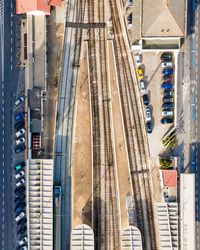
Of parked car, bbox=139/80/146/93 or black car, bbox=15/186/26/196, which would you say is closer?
black car, bbox=15/186/26/196

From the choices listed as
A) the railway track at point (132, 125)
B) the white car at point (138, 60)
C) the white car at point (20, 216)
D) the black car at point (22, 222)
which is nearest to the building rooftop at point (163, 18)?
the white car at point (138, 60)

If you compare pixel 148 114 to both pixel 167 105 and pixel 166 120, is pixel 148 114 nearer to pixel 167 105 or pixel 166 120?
pixel 166 120

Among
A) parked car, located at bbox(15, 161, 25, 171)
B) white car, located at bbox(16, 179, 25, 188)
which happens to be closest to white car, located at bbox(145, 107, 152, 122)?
parked car, located at bbox(15, 161, 25, 171)

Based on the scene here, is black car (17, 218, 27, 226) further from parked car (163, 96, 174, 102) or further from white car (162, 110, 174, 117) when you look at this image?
parked car (163, 96, 174, 102)

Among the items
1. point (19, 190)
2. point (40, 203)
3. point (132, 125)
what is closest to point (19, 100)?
point (19, 190)

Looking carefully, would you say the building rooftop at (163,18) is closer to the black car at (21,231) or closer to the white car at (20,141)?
the white car at (20,141)

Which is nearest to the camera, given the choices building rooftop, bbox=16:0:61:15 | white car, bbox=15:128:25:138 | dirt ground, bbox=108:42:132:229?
building rooftop, bbox=16:0:61:15

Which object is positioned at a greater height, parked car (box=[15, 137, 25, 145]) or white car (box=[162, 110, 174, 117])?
white car (box=[162, 110, 174, 117])

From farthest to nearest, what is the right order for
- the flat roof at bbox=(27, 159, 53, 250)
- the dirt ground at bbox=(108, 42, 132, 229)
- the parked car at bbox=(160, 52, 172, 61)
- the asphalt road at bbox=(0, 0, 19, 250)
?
1. the dirt ground at bbox=(108, 42, 132, 229)
2. the parked car at bbox=(160, 52, 172, 61)
3. the asphalt road at bbox=(0, 0, 19, 250)
4. the flat roof at bbox=(27, 159, 53, 250)
